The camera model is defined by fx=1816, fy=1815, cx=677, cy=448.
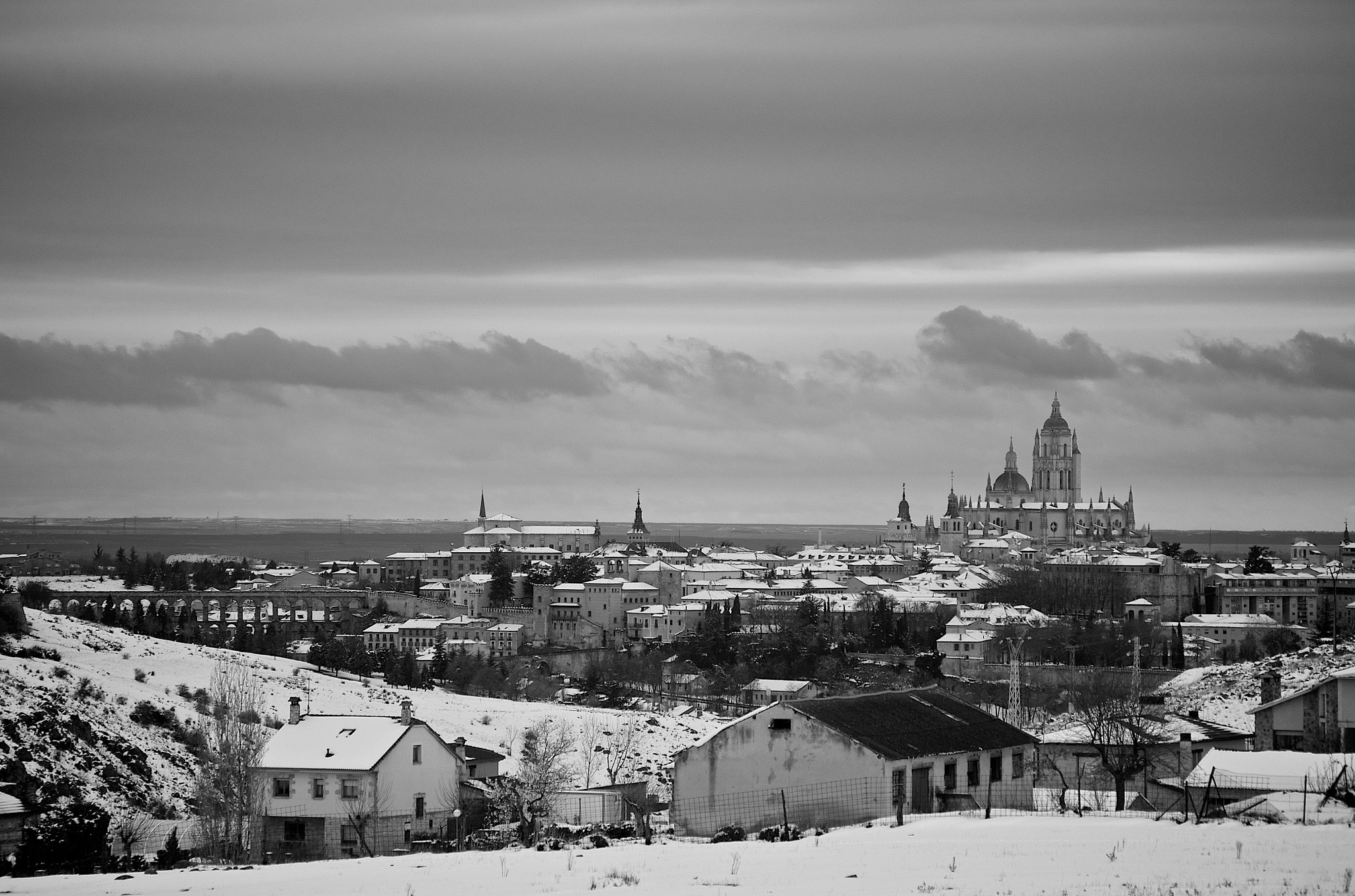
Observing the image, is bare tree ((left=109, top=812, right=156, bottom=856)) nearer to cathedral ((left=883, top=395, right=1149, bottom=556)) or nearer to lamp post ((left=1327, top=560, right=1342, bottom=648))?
lamp post ((left=1327, top=560, right=1342, bottom=648))

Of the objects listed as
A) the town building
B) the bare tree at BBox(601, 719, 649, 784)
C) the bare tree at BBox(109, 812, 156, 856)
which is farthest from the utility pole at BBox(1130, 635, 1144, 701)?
the bare tree at BBox(109, 812, 156, 856)

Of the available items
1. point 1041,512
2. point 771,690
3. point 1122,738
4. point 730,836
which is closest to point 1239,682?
point 771,690

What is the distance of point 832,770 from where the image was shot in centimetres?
2555

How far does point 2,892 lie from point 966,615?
312ft

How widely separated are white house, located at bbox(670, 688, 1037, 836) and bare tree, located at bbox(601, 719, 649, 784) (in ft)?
50.1

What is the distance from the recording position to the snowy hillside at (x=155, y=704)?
39625mm

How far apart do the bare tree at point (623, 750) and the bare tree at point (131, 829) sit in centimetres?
1086

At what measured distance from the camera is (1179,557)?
481 feet

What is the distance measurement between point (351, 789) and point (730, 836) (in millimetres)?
11001

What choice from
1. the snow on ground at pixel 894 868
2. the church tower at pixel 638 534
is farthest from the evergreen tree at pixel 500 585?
the snow on ground at pixel 894 868

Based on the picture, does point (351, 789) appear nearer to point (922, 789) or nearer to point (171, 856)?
point (171, 856)

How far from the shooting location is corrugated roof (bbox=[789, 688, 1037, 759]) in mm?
25906

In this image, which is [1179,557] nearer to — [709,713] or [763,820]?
[709,713]

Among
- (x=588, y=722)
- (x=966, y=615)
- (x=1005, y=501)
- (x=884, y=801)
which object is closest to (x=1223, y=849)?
(x=884, y=801)
